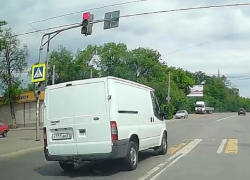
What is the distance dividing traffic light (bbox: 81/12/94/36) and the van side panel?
17.0 feet

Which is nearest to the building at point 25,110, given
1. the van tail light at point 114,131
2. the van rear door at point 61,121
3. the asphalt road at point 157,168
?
the asphalt road at point 157,168

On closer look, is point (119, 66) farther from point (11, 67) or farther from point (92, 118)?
point (92, 118)

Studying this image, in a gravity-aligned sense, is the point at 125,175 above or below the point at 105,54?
below

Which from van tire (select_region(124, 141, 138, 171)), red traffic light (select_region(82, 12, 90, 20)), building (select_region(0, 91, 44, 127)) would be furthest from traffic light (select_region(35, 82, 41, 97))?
building (select_region(0, 91, 44, 127))

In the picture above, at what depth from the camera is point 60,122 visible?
34.4 feet

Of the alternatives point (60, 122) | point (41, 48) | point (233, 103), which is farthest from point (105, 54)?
point (233, 103)

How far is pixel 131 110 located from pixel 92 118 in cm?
125

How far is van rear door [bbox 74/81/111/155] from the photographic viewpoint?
9953mm

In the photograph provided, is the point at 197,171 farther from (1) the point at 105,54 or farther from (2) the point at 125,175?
(1) the point at 105,54

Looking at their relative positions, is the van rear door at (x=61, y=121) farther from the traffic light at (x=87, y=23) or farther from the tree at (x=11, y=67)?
the tree at (x=11, y=67)

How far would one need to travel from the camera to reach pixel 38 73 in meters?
20.8

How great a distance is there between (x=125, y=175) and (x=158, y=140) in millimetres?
3661

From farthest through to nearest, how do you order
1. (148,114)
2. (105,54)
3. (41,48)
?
1. (105,54)
2. (41,48)
3. (148,114)

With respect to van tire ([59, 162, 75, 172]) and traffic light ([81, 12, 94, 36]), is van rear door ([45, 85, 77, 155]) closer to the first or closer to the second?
van tire ([59, 162, 75, 172])
